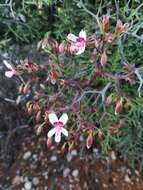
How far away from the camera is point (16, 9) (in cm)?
221

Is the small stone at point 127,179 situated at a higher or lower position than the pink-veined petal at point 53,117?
lower

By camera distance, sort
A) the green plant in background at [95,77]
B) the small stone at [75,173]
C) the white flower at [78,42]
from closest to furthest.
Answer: the white flower at [78,42] → the green plant in background at [95,77] → the small stone at [75,173]

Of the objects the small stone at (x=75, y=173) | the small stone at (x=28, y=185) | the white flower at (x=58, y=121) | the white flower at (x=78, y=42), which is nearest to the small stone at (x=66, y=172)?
the small stone at (x=75, y=173)

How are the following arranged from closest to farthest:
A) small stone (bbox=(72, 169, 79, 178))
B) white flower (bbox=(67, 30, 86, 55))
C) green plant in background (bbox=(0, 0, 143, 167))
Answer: white flower (bbox=(67, 30, 86, 55)) → green plant in background (bbox=(0, 0, 143, 167)) → small stone (bbox=(72, 169, 79, 178))

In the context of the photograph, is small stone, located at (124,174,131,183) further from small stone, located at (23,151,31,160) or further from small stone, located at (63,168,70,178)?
small stone, located at (23,151,31,160)

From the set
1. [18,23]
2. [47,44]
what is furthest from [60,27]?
[47,44]

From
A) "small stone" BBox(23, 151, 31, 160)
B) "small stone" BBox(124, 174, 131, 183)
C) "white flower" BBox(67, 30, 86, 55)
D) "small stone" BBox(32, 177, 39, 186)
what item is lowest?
"small stone" BBox(124, 174, 131, 183)

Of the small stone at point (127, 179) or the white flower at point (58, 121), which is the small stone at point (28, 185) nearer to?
the small stone at point (127, 179)

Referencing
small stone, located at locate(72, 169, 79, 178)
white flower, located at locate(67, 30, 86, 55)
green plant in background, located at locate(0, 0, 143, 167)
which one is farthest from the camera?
small stone, located at locate(72, 169, 79, 178)

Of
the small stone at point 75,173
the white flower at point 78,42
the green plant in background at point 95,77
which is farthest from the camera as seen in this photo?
the small stone at point 75,173

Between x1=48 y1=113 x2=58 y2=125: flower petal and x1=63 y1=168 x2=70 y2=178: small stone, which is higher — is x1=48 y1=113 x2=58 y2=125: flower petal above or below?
above

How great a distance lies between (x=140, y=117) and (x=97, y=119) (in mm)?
161

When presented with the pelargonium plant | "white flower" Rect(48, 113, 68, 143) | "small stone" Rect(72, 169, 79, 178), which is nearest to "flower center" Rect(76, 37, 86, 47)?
the pelargonium plant

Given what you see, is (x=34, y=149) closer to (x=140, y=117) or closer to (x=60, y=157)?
(x=60, y=157)
